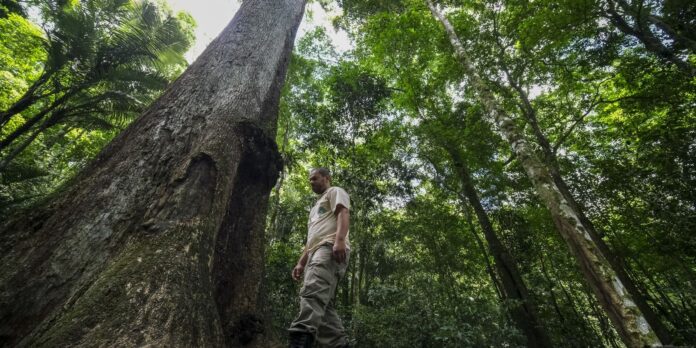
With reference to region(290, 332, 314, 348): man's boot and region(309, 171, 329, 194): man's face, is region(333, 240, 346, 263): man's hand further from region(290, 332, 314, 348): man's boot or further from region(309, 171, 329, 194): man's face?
region(309, 171, 329, 194): man's face

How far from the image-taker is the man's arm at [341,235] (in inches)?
106

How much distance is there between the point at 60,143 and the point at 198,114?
743 inches

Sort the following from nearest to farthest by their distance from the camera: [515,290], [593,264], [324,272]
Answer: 1. [324,272]
2. [593,264]
3. [515,290]

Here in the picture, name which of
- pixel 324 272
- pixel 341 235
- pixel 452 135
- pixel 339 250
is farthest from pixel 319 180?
pixel 452 135

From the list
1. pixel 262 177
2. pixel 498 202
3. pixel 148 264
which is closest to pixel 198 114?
pixel 262 177

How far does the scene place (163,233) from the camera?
55.1 inches

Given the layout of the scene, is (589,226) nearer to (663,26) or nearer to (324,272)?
(663,26)

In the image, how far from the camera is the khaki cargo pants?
7.81ft

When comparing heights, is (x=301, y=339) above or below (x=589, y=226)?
below

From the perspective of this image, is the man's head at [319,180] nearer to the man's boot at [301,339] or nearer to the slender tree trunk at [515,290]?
the man's boot at [301,339]

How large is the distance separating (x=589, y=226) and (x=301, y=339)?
8266 millimetres

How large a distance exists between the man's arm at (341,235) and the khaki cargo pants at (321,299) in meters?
0.09

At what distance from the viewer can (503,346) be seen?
21.9 feet

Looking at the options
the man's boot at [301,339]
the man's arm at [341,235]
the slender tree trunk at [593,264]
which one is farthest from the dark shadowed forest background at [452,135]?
the man's boot at [301,339]
